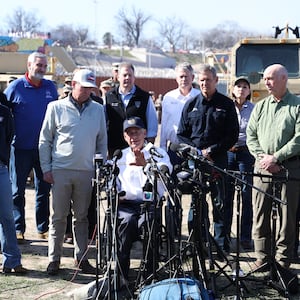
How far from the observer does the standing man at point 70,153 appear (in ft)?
20.1

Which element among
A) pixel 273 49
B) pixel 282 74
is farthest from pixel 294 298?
pixel 273 49

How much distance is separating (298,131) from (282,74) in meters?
0.54

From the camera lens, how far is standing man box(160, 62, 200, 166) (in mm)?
7406

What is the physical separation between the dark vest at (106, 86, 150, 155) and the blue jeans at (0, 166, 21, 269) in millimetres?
1437

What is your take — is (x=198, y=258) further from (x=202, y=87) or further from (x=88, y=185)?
(x=202, y=87)

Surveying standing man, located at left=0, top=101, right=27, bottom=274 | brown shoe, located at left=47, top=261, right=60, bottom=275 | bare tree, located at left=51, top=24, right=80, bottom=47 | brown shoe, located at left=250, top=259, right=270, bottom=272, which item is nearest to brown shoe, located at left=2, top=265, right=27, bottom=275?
standing man, located at left=0, top=101, right=27, bottom=274

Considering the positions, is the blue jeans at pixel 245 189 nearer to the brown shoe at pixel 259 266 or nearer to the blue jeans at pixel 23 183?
the brown shoe at pixel 259 266

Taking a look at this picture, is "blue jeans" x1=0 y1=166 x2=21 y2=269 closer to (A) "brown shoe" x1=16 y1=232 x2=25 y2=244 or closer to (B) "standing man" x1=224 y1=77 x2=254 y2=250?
(A) "brown shoe" x1=16 y1=232 x2=25 y2=244

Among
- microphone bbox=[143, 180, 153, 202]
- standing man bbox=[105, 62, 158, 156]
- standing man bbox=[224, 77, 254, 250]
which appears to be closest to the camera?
microphone bbox=[143, 180, 153, 202]

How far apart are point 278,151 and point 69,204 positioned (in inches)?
80.5

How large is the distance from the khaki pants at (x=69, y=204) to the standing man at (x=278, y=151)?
1644 millimetres

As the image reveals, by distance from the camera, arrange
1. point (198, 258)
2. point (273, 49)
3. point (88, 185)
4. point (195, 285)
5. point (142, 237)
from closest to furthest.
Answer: point (195, 285) < point (198, 258) < point (142, 237) < point (88, 185) < point (273, 49)

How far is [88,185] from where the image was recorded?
6.23 meters

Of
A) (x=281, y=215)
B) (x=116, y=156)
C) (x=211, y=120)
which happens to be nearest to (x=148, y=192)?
(x=116, y=156)
